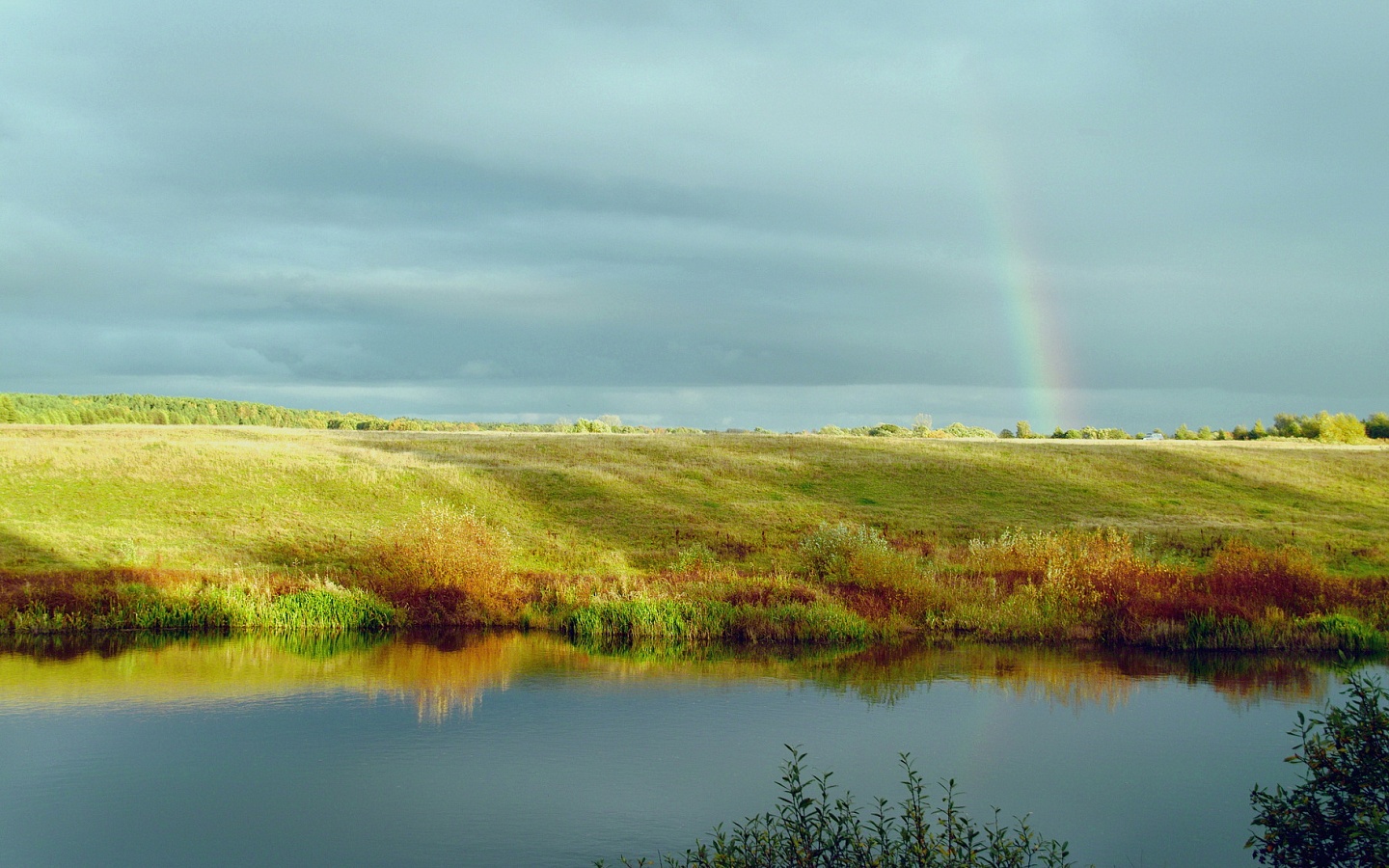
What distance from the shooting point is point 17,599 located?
85.3 feet

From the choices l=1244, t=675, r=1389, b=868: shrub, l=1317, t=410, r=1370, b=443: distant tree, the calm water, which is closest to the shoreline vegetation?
the calm water

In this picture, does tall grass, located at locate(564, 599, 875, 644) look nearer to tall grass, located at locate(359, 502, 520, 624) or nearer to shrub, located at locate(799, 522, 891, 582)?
tall grass, located at locate(359, 502, 520, 624)

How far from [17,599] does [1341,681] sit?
31.5m

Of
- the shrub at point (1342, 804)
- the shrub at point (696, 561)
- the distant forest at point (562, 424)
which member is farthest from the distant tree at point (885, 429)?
the shrub at point (1342, 804)

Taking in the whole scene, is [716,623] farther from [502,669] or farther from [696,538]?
[696,538]

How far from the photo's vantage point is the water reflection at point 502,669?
2038cm

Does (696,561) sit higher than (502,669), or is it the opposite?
(696,561)

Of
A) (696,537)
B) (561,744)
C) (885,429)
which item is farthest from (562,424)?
(561,744)

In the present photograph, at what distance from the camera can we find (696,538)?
39281 millimetres

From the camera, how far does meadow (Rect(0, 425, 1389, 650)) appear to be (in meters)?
26.5

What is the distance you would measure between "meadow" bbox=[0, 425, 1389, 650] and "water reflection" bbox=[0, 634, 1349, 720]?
4.65 feet

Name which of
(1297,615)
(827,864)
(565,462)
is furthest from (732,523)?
(827,864)

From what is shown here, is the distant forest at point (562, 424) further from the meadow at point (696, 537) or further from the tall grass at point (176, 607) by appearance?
the tall grass at point (176, 607)

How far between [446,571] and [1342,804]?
23105 mm
